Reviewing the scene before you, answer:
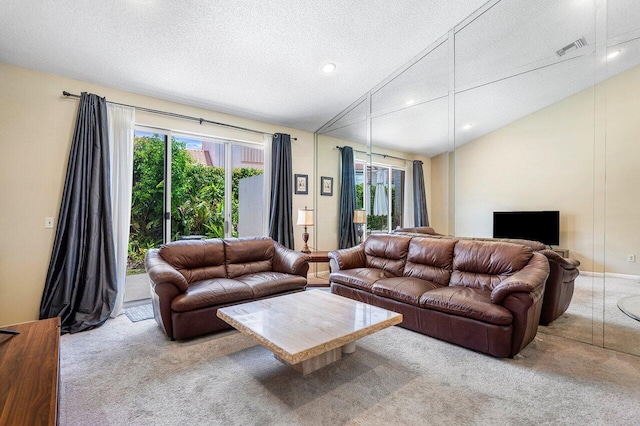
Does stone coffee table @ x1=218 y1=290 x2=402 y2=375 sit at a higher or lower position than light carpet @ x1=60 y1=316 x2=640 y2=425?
higher

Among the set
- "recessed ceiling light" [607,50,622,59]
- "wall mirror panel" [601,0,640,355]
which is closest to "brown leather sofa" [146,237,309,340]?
"wall mirror panel" [601,0,640,355]

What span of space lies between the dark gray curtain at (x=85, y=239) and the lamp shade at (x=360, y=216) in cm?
345

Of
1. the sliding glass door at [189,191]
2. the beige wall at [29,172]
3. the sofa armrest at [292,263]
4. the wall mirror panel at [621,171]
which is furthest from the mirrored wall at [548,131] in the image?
the beige wall at [29,172]

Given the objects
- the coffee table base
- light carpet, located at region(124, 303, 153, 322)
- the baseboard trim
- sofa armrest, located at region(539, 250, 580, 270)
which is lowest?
light carpet, located at region(124, 303, 153, 322)

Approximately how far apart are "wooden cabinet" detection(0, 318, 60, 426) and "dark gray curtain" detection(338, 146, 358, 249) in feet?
13.2

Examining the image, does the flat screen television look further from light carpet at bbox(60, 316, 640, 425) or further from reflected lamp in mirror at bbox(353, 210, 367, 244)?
reflected lamp in mirror at bbox(353, 210, 367, 244)

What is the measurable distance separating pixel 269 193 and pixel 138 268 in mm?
2141

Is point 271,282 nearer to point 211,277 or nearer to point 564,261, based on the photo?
point 211,277

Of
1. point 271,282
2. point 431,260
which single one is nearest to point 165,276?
point 271,282

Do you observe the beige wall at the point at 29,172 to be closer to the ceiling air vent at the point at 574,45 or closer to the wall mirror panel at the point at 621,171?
the ceiling air vent at the point at 574,45

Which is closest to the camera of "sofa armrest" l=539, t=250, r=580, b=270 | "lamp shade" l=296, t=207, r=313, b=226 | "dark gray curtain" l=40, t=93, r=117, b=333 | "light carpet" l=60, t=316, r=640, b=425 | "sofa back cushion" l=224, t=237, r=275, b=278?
"light carpet" l=60, t=316, r=640, b=425

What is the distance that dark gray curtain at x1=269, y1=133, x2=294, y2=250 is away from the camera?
190 inches

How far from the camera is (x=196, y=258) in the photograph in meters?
3.39

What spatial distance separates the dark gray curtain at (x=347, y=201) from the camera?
5180mm
